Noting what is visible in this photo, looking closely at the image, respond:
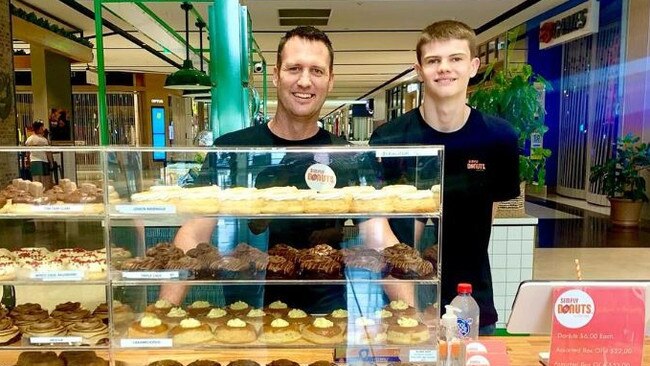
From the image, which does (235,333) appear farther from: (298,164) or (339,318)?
(298,164)

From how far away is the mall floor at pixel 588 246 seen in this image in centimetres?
586

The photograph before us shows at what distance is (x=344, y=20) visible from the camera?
1005 centimetres

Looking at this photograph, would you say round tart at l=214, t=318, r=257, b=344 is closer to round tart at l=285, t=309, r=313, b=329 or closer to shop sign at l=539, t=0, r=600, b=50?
round tart at l=285, t=309, r=313, b=329

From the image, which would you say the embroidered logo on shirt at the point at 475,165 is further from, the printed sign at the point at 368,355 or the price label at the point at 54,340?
the price label at the point at 54,340

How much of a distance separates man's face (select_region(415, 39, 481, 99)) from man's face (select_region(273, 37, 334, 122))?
42 centimetres

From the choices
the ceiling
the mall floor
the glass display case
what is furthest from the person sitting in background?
the mall floor

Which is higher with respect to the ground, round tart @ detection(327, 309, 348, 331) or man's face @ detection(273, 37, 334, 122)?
man's face @ detection(273, 37, 334, 122)

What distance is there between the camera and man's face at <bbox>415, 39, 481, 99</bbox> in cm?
201

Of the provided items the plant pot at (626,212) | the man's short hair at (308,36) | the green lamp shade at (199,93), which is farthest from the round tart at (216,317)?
the plant pot at (626,212)

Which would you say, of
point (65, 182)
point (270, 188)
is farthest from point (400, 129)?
point (65, 182)

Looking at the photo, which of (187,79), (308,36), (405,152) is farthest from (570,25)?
(405,152)

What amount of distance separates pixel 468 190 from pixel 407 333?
0.78 m

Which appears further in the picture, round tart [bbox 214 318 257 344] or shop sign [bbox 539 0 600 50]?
shop sign [bbox 539 0 600 50]

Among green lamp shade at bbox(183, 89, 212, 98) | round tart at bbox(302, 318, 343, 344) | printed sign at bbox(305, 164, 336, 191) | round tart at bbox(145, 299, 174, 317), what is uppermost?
green lamp shade at bbox(183, 89, 212, 98)
